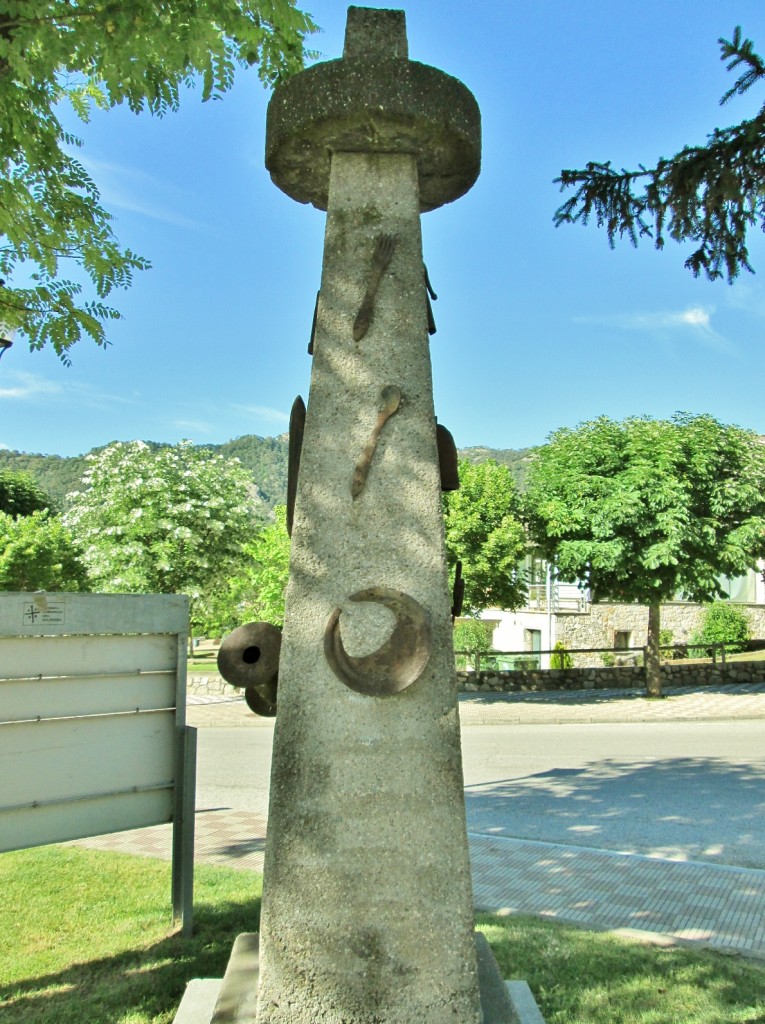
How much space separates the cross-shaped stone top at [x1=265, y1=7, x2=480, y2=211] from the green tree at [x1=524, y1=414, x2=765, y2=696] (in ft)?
48.3

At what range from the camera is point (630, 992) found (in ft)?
12.8

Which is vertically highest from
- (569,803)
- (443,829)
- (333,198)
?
(333,198)

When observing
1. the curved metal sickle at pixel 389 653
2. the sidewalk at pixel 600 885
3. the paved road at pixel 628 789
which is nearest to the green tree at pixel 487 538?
the paved road at pixel 628 789

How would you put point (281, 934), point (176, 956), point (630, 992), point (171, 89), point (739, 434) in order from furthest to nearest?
point (739, 434) < point (171, 89) < point (176, 956) < point (630, 992) < point (281, 934)

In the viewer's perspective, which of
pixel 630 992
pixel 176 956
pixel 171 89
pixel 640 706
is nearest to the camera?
pixel 630 992

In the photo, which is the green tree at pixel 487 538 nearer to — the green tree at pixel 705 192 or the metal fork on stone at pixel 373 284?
the green tree at pixel 705 192

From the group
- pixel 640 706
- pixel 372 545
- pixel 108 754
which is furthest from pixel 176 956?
pixel 640 706

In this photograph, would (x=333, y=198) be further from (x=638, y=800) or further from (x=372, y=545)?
(x=638, y=800)

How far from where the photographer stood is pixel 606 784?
964cm

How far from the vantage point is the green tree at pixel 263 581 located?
696 inches

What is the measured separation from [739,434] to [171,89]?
51.0 ft

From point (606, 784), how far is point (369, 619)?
7.91 m

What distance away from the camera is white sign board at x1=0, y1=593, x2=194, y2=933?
13.3ft

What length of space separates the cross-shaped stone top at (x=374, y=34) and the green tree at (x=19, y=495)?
4450cm
